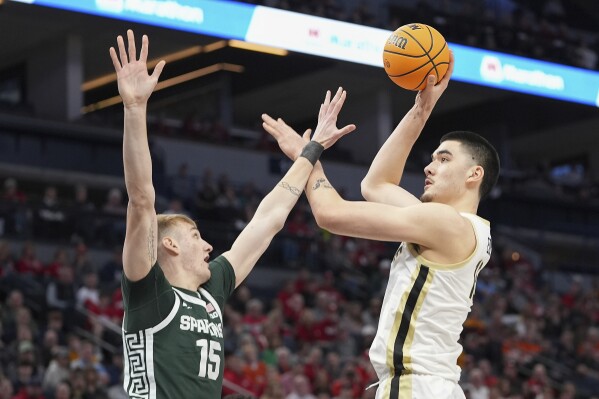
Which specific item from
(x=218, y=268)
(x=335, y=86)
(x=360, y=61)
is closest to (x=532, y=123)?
(x=335, y=86)

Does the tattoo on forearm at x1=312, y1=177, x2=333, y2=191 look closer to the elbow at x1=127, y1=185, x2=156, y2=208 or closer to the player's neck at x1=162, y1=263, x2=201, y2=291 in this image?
the player's neck at x1=162, y1=263, x2=201, y2=291

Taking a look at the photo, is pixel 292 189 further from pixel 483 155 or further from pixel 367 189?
pixel 483 155

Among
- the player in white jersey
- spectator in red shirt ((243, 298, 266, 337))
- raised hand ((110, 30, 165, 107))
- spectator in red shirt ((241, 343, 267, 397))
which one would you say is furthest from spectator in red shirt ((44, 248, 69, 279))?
raised hand ((110, 30, 165, 107))

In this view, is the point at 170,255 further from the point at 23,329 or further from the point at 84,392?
the point at 23,329

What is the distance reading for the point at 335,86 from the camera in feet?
93.6

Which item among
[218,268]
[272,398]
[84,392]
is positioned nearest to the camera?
[218,268]

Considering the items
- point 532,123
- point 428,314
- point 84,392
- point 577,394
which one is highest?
point 532,123

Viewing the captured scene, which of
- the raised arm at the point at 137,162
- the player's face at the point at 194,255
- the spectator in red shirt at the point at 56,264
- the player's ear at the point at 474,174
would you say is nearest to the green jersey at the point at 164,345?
the raised arm at the point at 137,162

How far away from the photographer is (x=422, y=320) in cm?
521

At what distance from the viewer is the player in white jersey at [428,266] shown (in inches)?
203

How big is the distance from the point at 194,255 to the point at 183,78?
22.4 meters

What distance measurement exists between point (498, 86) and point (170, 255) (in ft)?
61.0

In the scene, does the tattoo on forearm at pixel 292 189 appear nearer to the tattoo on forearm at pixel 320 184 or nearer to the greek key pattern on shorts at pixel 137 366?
the tattoo on forearm at pixel 320 184

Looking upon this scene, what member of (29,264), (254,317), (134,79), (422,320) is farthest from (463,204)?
(29,264)
